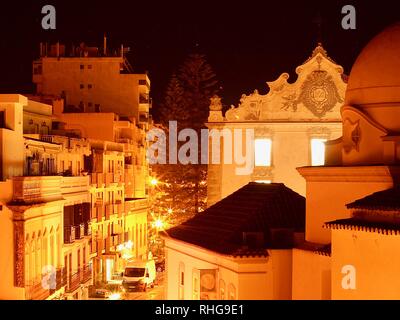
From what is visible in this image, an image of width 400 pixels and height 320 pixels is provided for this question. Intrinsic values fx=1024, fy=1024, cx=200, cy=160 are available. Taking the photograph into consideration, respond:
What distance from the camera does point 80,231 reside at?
136 ft

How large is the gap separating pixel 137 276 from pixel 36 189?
52.1 ft

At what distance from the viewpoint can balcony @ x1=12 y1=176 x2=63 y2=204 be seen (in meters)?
31.6

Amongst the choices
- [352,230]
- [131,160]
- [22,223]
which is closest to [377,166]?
[352,230]

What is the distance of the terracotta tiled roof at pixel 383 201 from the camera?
20934 mm

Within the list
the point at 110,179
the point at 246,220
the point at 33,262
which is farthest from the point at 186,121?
the point at 246,220

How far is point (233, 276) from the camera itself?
2733 cm

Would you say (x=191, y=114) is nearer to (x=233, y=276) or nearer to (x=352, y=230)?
(x=233, y=276)

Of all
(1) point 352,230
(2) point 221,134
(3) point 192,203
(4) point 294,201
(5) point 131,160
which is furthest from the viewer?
(5) point 131,160

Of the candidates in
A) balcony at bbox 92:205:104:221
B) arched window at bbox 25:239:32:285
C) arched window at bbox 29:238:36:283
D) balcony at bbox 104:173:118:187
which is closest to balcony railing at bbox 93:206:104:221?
balcony at bbox 92:205:104:221

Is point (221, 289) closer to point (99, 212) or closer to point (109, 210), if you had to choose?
point (99, 212)

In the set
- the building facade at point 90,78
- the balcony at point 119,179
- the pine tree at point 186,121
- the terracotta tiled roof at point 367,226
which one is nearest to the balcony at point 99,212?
the balcony at point 119,179

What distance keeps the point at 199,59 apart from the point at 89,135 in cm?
747

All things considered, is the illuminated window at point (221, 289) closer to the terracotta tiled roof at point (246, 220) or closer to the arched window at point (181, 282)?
the terracotta tiled roof at point (246, 220)

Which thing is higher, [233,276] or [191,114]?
[191,114]
